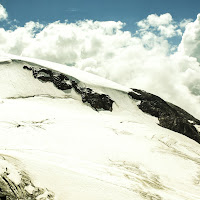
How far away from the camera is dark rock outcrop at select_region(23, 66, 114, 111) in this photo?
3189cm

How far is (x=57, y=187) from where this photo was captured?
7.89 m

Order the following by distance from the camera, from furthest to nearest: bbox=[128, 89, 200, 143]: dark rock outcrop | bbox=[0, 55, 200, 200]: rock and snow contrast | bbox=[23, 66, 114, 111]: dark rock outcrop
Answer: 1. bbox=[128, 89, 200, 143]: dark rock outcrop
2. bbox=[23, 66, 114, 111]: dark rock outcrop
3. bbox=[0, 55, 200, 200]: rock and snow contrast

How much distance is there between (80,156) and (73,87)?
894 inches

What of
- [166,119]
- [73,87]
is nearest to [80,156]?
[73,87]

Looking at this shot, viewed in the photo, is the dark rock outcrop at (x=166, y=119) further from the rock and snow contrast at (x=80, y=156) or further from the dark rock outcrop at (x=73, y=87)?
the dark rock outcrop at (x=73, y=87)

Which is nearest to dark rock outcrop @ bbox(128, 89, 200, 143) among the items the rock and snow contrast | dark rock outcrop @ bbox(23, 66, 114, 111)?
the rock and snow contrast

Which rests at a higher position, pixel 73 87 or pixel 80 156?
pixel 73 87

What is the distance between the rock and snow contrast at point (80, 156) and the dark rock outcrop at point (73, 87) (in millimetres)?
212

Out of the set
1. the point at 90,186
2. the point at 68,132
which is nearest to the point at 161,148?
the point at 68,132

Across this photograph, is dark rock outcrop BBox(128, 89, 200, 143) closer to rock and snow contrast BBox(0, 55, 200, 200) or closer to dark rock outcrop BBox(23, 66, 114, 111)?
rock and snow contrast BBox(0, 55, 200, 200)

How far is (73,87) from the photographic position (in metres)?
34.4

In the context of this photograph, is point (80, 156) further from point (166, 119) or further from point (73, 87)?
point (166, 119)

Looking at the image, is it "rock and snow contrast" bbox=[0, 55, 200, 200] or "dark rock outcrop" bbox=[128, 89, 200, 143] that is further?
"dark rock outcrop" bbox=[128, 89, 200, 143]

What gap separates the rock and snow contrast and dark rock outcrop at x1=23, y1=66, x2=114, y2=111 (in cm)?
21
